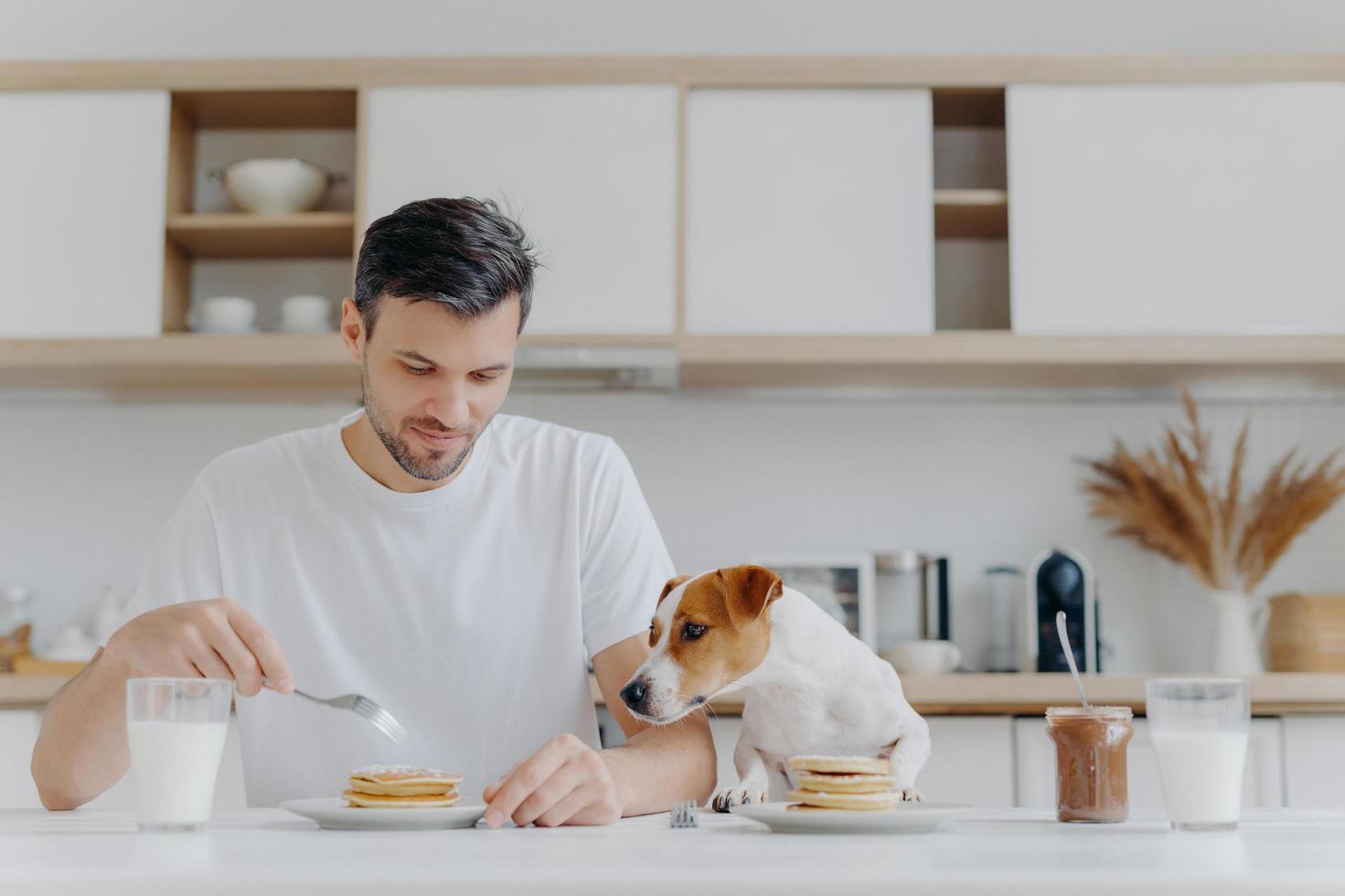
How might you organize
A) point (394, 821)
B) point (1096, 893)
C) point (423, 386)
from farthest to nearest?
point (423, 386)
point (394, 821)
point (1096, 893)

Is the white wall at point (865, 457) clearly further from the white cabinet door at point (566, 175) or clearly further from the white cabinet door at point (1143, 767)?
the white cabinet door at point (1143, 767)

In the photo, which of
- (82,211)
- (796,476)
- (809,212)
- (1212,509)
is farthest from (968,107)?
(82,211)

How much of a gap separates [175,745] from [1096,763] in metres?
0.68

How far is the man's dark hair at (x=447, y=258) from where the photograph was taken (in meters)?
1.42

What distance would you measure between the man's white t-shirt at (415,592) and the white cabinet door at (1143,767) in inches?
49.1

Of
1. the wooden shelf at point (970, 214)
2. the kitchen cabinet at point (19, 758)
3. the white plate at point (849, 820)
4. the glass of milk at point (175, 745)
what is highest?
the wooden shelf at point (970, 214)

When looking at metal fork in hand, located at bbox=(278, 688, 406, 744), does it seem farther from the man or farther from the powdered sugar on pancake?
the man

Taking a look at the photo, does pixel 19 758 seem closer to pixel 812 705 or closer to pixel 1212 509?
pixel 812 705

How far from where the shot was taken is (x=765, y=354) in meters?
2.91

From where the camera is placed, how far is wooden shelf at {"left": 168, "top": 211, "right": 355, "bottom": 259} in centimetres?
303

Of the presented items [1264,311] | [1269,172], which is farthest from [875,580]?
[1269,172]

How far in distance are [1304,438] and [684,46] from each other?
1759mm

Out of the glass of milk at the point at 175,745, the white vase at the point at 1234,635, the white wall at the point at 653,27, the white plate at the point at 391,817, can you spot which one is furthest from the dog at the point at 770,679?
the white wall at the point at 653,27

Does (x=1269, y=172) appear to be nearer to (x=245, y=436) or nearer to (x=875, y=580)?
(x=875, y=580)
